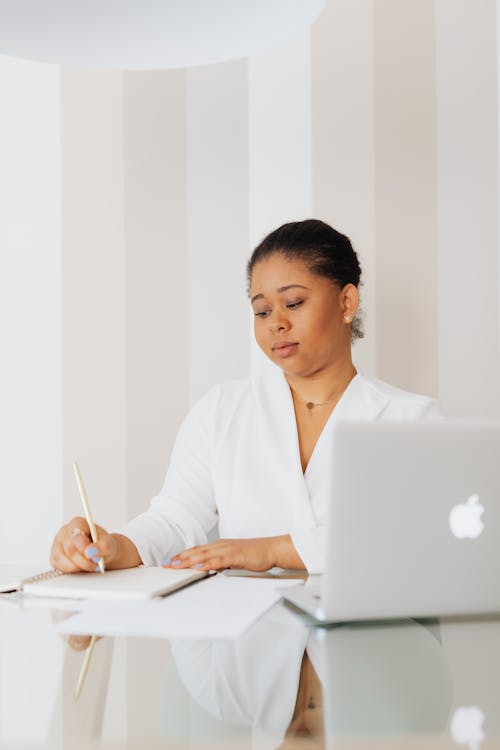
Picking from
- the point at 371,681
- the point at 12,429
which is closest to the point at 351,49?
the point at 12,429

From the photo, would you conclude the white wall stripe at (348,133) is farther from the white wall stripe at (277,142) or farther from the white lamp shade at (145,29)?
the white lamp shade at (145,29)

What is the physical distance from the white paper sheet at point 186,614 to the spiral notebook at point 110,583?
0.06 feet

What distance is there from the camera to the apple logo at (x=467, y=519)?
0.98 meters

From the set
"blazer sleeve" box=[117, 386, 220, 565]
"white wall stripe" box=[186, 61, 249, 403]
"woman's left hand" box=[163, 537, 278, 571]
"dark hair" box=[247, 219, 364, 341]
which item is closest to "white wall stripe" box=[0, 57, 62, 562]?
"white wall stripe" box=[186, 61, 249, 403]

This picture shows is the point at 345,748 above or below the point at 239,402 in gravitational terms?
below

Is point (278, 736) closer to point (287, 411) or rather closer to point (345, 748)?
point (345, 748)

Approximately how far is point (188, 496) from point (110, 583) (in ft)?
2.39

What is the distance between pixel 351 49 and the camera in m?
2.32

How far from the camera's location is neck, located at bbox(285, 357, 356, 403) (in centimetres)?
207

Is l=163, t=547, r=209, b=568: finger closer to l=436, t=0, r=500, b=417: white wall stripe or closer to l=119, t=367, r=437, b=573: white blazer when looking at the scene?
l=119, t=367, r=437, b=573: white blazer

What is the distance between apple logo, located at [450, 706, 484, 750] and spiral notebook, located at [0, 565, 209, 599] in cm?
56

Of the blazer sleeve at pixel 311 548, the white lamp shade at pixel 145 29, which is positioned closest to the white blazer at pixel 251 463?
the blazer sleeve at pixel 311 548

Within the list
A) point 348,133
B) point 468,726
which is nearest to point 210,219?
point 348,133

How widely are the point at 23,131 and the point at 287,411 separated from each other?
46.4 inches
